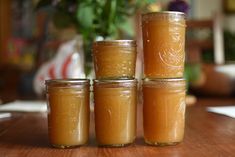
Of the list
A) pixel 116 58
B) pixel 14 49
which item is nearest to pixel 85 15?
pixel 116 58

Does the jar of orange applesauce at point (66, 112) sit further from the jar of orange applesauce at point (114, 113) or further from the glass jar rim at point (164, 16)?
the glass jar rim at point (164, 16)

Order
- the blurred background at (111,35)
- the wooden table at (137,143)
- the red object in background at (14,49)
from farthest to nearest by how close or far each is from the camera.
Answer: the red object in background at (14,49) < the blurred background at (111,35) < the wooden table at (137,143)

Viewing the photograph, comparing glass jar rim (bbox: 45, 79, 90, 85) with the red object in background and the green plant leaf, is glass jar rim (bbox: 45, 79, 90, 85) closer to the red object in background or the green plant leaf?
the green plant leaf

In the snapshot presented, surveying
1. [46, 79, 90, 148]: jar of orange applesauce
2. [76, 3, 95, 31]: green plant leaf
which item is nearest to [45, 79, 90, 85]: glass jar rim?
[46, 79, 90, 148]: jar of orange applesauce

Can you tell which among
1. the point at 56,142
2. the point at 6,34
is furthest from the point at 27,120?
the point at 6,34

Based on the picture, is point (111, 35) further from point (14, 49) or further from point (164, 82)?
point (14, 49)

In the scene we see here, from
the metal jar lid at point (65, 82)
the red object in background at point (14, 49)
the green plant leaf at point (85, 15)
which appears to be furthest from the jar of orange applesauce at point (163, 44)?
the red object in background at point (14, 49)
